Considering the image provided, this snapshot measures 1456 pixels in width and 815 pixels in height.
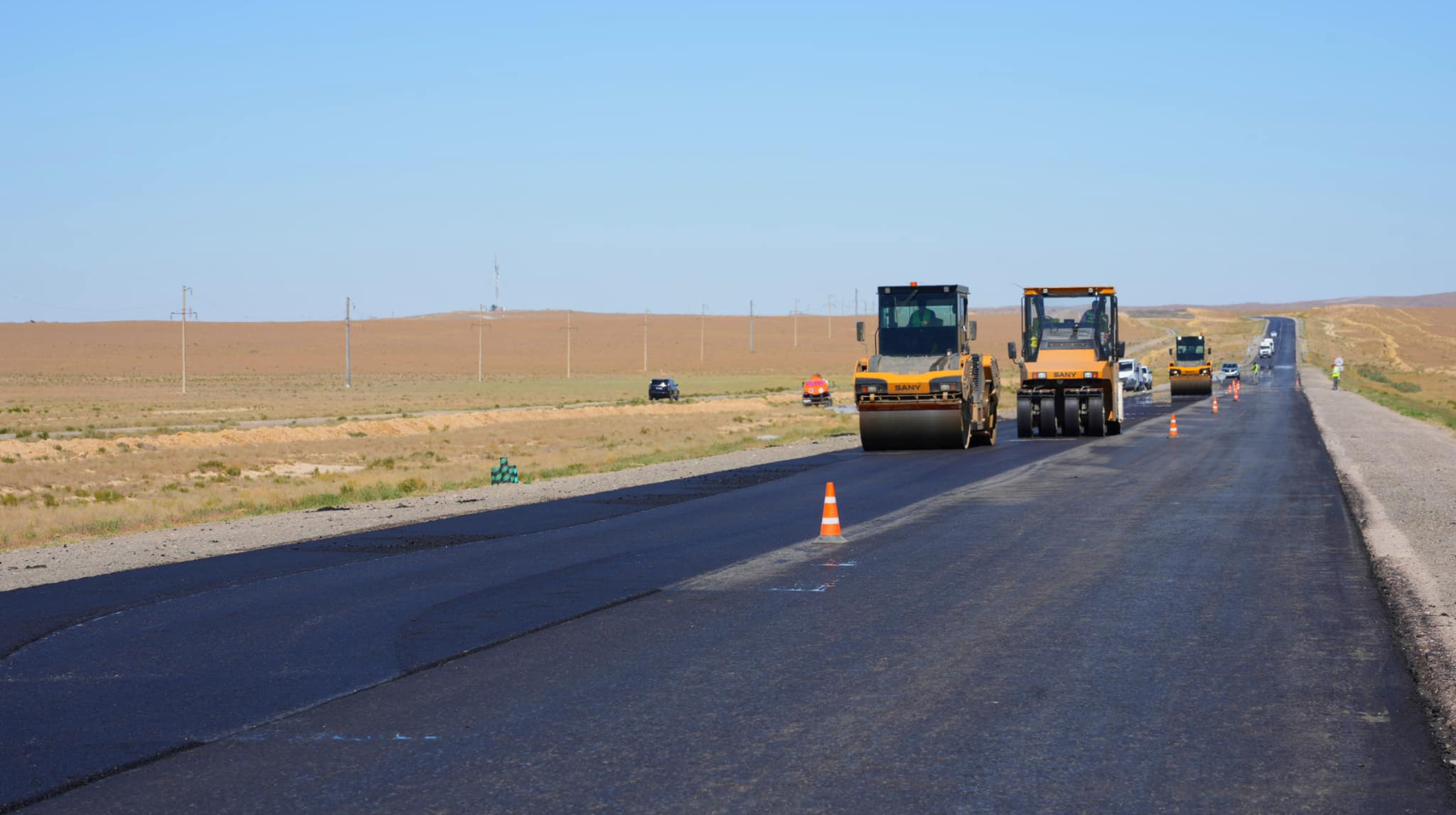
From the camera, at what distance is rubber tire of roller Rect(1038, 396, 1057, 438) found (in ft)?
116

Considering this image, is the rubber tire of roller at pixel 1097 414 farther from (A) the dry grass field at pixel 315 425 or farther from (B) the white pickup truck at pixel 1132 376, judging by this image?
(B) the white pickup truck at pixel 1132 376

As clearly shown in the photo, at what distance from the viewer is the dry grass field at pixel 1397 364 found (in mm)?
65438

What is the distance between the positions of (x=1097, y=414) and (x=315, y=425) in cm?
3474

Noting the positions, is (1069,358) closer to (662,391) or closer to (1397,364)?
(662,391)

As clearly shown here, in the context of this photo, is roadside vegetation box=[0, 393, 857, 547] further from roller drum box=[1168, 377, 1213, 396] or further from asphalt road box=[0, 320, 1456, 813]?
roller drum box=[1168, 377, 1213, 396]

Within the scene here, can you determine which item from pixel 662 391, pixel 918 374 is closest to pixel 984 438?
pixel 918 374

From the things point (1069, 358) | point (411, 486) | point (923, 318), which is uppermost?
point (923, 318)

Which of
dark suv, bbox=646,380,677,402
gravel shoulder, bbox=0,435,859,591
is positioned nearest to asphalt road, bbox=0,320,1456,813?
gravel shoulder, bbox=0,435,859,591

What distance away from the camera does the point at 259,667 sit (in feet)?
30.8

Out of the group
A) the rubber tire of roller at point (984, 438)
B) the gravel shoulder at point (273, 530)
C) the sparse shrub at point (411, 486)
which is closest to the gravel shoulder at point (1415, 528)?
the rubber tire of roller at point (984, 438)

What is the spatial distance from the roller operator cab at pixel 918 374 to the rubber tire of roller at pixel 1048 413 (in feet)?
14.4

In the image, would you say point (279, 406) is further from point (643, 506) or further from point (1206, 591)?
point (1206, 591)

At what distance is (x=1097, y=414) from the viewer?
34.9 meters

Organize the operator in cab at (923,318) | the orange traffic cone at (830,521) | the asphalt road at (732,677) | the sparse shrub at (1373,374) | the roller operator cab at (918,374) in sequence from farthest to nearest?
the sparse shrub at (1373,374) < the operator in cab at (923,318) < the roller operator cab at (918,374) < the orange traffic cone at (830,521) < the asphalt road at (732,677)
